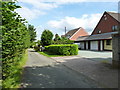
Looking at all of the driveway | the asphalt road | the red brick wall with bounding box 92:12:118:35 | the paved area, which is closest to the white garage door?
the red brick wall with bounding box 92:12:118:35

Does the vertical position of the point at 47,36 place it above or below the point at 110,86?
above

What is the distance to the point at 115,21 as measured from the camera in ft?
78.2

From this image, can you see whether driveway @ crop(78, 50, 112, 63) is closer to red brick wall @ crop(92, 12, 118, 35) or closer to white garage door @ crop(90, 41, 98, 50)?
white garage door @ crop(90, 41, 98, 50)

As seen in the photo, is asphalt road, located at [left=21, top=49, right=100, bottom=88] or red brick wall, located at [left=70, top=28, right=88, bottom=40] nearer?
asphalt road, located at [left=21, top=49, right=100, bottom=88]

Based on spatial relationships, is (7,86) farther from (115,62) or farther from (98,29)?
(98,29)

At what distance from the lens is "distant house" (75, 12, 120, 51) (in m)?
22.5

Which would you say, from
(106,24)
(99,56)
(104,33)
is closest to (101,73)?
(99,56)

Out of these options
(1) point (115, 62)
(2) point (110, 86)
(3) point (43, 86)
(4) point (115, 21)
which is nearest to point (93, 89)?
(2) point (110, 86)

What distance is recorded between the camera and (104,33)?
88.4 ft

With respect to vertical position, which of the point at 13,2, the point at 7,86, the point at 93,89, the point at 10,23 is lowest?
the point at 93,89

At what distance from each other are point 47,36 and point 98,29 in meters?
16.9

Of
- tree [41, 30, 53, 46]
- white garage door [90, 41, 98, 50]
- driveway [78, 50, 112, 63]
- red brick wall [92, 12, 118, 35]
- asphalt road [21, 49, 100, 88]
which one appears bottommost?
asphalt road [21, 49, 100, 88]

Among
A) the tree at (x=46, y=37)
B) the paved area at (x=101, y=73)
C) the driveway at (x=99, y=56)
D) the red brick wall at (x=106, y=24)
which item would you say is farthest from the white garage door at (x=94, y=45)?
the paved area at (x=101, y=73)

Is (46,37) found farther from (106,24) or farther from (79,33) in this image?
(106,24)
